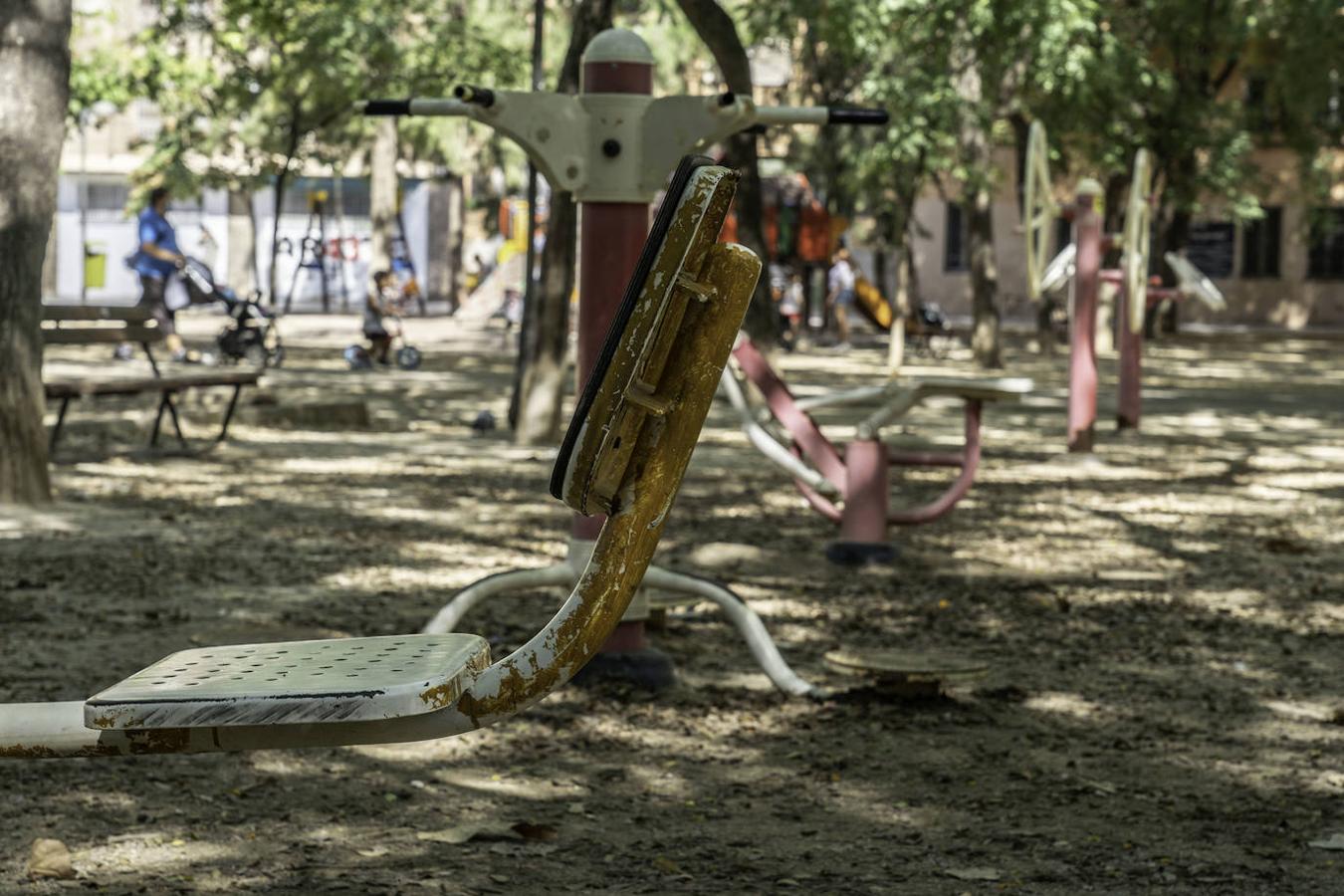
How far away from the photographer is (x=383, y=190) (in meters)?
34.3

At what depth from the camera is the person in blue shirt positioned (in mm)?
18719

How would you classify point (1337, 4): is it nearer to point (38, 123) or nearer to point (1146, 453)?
point (1146, 453)

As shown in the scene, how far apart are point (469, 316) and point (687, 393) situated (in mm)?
32523

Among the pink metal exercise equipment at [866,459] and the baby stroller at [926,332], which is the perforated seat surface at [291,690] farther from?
the baby stroller at [926,332]

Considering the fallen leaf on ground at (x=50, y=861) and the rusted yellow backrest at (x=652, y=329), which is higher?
the rusted yellow backrest at (x=652, y=329)

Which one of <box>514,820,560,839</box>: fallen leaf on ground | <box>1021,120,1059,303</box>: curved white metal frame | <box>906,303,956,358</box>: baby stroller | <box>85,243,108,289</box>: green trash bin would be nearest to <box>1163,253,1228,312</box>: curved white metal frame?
<box>1021,120,1059,303</box>: curved white metal frame

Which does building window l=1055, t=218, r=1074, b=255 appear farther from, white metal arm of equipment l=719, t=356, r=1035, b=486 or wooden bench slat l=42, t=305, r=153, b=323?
white metal arm of equipment l=719, t=356, r=1035, b=486

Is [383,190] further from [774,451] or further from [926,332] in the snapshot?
[774,451]

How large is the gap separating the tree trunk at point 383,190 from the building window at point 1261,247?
18368 mm

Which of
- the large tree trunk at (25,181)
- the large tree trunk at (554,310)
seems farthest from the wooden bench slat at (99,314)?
the large tree trunk at (25,181)

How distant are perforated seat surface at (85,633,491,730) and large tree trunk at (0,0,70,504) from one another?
6.15 metres

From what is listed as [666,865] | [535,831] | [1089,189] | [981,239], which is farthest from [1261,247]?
[666,865]

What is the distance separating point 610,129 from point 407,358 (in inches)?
638

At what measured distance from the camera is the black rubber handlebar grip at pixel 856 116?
4.99 meters
